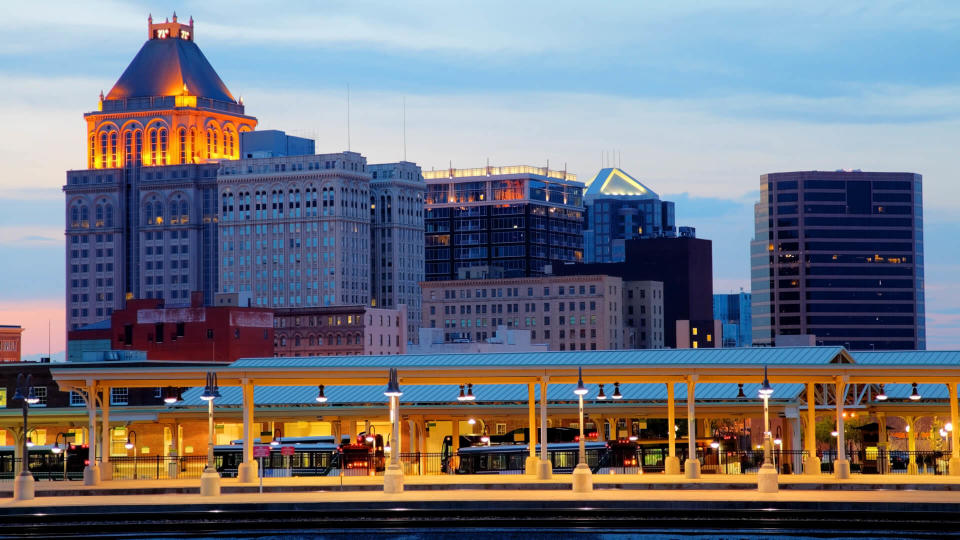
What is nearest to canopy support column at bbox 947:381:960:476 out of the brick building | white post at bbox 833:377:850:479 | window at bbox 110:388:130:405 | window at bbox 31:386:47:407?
white post at bbox 833:377:850:479

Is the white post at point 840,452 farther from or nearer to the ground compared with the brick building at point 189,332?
nearer to the ground

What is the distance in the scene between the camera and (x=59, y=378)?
66062mm

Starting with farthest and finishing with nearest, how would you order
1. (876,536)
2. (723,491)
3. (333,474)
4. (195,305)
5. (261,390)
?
1. (195,305)
2. (261,390)
3. (333,474)
4. (723,491)
5. (876,536)

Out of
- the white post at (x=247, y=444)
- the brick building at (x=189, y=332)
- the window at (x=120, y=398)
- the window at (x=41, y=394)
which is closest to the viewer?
the white post at (x=247, y=444)

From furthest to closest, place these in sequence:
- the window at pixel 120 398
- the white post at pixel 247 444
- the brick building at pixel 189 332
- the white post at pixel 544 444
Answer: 1. the brick building at pixel 189 332
2. the window at pixel 120 398
3. the white post at pixel 247 444
4. the white post at pixel 544 444

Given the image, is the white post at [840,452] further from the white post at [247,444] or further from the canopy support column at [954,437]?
the white post at [247,444]

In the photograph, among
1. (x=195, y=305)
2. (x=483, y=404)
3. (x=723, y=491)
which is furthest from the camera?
(x=195, y=305)

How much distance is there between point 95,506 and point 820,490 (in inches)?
993

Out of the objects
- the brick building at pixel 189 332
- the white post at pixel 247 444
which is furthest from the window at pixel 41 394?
the brick building at pixel 189 332

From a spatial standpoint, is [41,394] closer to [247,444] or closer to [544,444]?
[247,444]

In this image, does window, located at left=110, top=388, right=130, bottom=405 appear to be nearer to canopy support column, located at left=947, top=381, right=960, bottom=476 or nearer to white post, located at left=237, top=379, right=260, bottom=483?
white post, located at left=237, top=379, right=260, bottom=483

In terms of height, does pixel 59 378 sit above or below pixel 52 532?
above

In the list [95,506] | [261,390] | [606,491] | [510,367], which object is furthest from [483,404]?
[95,506]

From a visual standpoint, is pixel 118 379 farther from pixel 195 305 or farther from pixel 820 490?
pixel 195 305
